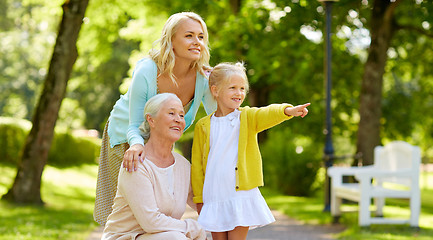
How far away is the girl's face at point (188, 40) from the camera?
12.1 feet

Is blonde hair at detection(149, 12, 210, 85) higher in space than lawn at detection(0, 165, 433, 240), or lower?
higher

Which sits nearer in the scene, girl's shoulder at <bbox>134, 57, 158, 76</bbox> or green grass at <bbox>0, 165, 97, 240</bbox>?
girl's shoulder at <bbox>134, 57, 158, 76</bbox>

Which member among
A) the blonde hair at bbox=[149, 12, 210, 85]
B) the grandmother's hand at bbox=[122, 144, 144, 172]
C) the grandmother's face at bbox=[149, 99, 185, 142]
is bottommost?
the grandmother's hand at bbox=[122, 144, 144, 172]

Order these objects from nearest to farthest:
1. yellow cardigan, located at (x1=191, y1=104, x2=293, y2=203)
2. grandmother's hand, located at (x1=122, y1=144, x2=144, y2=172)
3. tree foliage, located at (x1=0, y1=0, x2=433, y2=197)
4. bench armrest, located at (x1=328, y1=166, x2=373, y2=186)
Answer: grandmother's hand, located at (x1=122, y1=144, x2=144, y2=172)
yellow cardigan, located at (x1=191, y1=104, x2=293, y2=203)
bench armrest, located at (x1=328, y1=166, x2=373, y2=186)
tree foliage, located at (x1=0, y1=0, x2=433, y2=197)

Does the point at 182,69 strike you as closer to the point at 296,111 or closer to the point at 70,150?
the point at 296,111

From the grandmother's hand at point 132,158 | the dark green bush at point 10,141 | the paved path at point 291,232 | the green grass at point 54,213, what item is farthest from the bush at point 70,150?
the grandmother's hand at point 132,158

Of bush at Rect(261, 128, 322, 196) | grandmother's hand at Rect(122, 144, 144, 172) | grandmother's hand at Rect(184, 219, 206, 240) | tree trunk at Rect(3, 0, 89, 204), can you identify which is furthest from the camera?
bush at Rect(261, 128, 322, 196)

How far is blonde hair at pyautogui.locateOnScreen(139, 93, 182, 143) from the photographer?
3.48 m

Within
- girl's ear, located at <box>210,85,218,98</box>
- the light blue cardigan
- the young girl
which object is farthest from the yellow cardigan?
the light blue cardigan

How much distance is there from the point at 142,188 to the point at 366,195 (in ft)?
18.1

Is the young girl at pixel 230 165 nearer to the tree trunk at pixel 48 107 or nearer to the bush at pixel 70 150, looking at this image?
the tree trunk at pixel 48 107

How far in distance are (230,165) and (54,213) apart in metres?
7.09

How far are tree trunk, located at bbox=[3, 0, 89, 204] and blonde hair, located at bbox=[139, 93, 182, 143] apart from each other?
7872 mm

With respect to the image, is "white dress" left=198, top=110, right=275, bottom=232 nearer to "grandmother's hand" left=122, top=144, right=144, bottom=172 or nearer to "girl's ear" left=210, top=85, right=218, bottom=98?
"girl's ear" left=210, top=85, right=218, bottom=98
